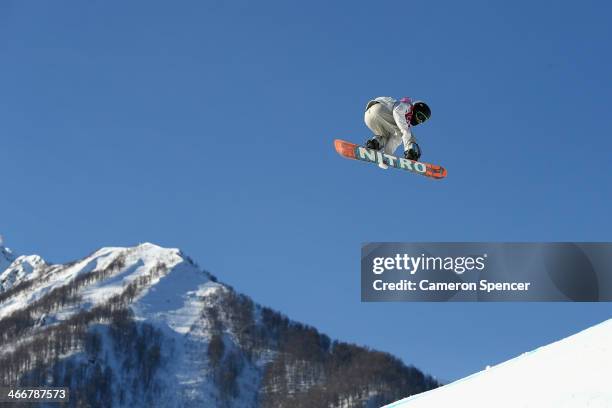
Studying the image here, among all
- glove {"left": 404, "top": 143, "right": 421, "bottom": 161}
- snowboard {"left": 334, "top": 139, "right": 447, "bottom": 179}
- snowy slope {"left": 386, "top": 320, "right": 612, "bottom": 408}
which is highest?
snowboard {"left": 334, "top": 139, "right": 447, "bottom": 179}

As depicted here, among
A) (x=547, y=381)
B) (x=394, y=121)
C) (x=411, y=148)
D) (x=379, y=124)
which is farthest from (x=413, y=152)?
(x=547, y=381)

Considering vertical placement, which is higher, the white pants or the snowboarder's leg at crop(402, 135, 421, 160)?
the white pants

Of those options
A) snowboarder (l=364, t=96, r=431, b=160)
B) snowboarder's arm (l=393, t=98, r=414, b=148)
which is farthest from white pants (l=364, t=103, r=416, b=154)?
snowboarder's arm (l=393, t=98, r=414, b=148)

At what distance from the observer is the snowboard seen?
2777 centimetres

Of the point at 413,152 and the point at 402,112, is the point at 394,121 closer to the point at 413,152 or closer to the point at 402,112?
the point at 402,112

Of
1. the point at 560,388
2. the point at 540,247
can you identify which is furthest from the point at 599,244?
the point at 560,388

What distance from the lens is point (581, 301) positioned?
3294 centimetres

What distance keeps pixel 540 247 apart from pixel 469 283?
2.74 meters

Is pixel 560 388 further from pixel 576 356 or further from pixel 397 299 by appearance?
pixel 397 299

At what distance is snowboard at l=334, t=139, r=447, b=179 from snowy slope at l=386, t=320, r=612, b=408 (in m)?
8.43

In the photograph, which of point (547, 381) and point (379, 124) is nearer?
point (547, 381)

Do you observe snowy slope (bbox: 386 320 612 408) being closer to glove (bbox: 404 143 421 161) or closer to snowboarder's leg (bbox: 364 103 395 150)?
glove (bbox: 404 143 421 161)

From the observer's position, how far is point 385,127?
26.9 metres

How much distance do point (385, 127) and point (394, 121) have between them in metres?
0.47
